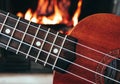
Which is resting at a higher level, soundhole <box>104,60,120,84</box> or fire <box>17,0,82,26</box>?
fire <box>17,0,82,26</box>

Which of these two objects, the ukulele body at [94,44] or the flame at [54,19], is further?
the flame at [54,19]

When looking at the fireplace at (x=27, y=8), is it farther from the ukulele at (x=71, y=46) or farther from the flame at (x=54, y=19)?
the ukulele at (x=71, y=46)

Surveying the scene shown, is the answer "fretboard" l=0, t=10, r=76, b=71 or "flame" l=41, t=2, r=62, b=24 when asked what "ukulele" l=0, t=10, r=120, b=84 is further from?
"flame" l=41, t=2, r=62, b=24

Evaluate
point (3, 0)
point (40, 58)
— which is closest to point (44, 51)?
point (40, 58)

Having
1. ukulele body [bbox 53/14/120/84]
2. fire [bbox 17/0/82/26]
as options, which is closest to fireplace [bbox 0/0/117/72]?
fire [bbox 17/0/82/26]

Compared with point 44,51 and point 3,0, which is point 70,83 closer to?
point 44,51

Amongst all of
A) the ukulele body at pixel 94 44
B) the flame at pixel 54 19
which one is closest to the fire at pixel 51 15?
the flame at pixel 54 19
